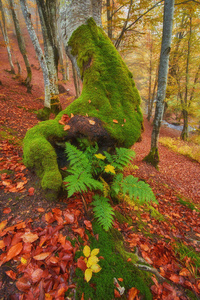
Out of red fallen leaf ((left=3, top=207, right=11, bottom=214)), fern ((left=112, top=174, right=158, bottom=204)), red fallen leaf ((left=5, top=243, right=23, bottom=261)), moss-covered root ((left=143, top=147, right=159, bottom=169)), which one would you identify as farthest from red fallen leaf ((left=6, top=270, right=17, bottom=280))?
moss-covered root ((left=143, top=147, right=159, bottom=169))

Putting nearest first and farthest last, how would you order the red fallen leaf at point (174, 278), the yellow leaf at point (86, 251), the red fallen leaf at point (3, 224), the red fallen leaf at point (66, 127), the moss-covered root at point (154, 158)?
1. the yellow leaf at point (86, 251)
2. the red fallen leaf at point (3, 224)
3. the red fallen leaf at point (174, 278)
4. the red fallen leaf at point (66, 127)
5. the moss-covered root at point (154, 158)

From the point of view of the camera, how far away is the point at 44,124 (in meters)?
2.69

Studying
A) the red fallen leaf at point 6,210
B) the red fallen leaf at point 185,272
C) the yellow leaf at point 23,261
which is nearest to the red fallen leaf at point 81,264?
the yellow leaf at point 23,261

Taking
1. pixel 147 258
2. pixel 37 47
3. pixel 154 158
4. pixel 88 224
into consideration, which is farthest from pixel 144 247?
pixel 37 47

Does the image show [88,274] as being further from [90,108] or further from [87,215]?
[90,108]

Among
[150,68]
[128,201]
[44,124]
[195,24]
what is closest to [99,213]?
[128,201]

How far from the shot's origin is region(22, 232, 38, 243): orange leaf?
5.16ft

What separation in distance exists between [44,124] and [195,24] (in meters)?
15.0

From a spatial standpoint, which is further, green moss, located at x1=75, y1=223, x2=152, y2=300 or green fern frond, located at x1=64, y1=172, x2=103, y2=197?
green fern frond, located at x1=64, y1=172, x2=103, y2=197

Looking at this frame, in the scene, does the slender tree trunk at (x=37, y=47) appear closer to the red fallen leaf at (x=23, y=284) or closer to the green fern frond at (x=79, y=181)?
the green fern frond at (x=79, y=181)

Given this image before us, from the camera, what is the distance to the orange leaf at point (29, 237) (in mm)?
1574

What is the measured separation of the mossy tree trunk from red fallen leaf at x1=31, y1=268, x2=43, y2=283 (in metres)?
0.99

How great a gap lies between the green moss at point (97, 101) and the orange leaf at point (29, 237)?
93 centimetres

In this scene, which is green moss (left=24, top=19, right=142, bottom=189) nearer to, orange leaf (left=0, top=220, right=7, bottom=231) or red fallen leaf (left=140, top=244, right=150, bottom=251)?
orange leaf (left=0, top=220, right=7, bottom=231)
